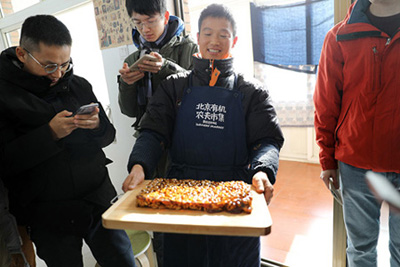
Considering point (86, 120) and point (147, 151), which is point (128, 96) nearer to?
point (86, 120)

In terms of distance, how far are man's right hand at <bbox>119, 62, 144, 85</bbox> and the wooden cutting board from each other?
70 cm

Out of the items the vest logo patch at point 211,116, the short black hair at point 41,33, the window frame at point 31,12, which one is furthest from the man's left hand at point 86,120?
the window frame at point 31,12

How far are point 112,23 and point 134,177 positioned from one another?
174 centimetres

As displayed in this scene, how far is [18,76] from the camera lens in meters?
1.16

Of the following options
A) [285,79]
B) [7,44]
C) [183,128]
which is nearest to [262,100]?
[183,128]

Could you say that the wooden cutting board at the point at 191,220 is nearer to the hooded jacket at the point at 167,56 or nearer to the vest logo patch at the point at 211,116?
the vest logo patch at the point at 211,116

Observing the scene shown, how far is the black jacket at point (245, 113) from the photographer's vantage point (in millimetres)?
1131

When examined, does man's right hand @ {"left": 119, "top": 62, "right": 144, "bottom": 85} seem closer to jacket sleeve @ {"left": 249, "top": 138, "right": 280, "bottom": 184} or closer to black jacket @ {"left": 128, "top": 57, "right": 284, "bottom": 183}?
black jacket @ {"left": 128, "top": 57, "right": 284, "bottom": 183}

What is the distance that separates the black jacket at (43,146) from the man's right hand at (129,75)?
23 cm

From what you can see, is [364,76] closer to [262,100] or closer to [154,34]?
[262,100]

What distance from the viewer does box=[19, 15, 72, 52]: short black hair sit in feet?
3.84

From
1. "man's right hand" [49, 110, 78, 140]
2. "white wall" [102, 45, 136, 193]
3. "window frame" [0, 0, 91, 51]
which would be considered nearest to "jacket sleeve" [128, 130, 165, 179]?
"man's right hand" [49, 110, 78, 140]

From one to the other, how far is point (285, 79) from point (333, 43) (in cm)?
202

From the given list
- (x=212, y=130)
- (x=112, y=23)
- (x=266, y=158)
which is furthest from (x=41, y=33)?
(x=112, y=23)
